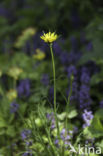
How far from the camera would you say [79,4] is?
2.98 metres

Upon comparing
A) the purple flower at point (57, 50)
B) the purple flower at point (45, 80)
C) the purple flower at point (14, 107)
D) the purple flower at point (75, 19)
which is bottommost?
the purple flower at point (14, 107)

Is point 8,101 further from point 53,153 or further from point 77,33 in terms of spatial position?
point 77,33

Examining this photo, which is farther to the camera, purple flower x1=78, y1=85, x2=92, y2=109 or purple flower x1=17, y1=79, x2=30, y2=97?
purple flower x1=17, y1=79, x2=30, y2=97

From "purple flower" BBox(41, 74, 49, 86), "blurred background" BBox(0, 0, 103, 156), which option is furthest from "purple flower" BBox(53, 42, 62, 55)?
"purple flower" BBox(41, 74, 49, 86)

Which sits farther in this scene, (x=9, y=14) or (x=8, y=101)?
(x=9, y=14)

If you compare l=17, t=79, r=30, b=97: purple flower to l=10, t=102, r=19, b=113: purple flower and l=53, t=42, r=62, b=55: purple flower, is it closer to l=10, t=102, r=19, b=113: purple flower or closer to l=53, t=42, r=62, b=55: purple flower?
l=10, t=102, r=19, b=113: purple flower

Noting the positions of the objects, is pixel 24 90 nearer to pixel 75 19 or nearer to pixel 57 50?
pixel 57 50

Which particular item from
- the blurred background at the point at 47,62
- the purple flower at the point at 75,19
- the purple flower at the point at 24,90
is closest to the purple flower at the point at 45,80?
the blurred background at the point at 47,62

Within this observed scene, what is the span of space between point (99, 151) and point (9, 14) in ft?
12.1

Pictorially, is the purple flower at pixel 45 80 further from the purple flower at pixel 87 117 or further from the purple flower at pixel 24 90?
the purple flower at pixel 87 117

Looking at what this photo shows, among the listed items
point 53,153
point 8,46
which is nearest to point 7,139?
point 53,153

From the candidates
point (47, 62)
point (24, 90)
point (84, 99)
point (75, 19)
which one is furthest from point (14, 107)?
point (75, 19)

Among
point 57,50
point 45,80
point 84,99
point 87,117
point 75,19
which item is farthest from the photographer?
point 75,19

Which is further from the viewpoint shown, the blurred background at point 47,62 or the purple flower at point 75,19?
the purple flower at point 75,19
